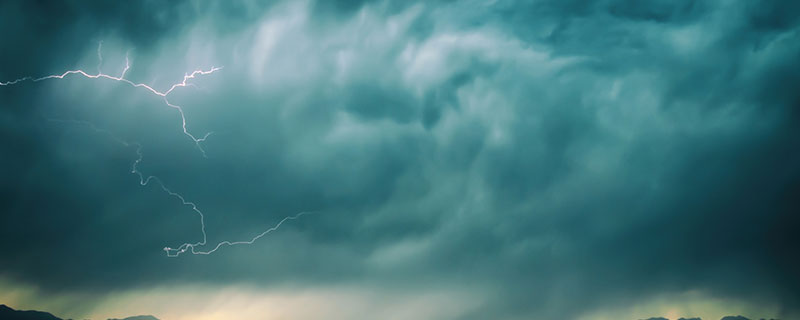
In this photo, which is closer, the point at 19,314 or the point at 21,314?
the point at 19,314

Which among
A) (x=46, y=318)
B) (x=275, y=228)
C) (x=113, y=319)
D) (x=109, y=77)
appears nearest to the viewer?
(x=109, y=77)

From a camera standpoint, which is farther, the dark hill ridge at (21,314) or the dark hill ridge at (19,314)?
the dark hill ridge at (21,314)

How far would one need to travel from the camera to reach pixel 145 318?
19512 cm

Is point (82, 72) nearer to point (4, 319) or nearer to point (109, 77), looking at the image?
point (109, 77)

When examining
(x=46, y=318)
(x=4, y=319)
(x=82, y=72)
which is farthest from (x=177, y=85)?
(x=46, y=318)

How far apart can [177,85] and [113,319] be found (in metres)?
203

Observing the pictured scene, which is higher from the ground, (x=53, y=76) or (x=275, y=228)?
(x=53, y=76)

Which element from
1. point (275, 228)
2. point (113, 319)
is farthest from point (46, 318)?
point (275, 228)

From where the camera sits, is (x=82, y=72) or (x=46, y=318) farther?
(x=46, y=318)

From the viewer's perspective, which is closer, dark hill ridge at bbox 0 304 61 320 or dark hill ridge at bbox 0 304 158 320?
dark hill ridge at bbox 0 304 61 320

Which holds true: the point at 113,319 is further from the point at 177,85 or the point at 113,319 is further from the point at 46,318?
the point at 177,85

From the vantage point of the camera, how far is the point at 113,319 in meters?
192

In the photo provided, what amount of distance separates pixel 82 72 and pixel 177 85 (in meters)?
6.04

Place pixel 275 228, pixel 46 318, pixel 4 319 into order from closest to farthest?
pixel 275 228, pixel 4 319, pixel 46 318
